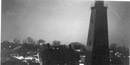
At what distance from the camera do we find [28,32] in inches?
116

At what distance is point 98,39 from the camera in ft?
13.5

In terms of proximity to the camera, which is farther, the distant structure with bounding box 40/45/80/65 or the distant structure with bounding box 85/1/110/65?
the distant structure with bounding box 85/1/110/65

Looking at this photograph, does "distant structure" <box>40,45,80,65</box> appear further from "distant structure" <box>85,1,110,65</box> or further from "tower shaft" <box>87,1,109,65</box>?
"tower shaft" <box>87,1,109,65</box>

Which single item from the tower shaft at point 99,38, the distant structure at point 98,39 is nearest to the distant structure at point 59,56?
the distant structure at point 98,39

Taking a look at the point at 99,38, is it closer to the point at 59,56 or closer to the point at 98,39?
the point at 98,39

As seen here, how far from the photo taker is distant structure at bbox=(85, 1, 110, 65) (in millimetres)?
3645

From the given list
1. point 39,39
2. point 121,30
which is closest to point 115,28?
point 121,30

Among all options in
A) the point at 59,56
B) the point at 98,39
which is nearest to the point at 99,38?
the point at 98,39

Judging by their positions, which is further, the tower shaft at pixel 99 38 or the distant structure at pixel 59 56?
the tower shaft at pixel 99 38

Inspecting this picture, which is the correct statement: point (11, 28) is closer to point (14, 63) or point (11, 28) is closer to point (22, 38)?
point (22, 38)

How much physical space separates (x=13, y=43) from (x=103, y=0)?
1818mm

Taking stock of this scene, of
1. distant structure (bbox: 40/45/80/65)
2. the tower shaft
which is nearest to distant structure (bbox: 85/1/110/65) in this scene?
the tower shaft

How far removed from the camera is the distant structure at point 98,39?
3.64m

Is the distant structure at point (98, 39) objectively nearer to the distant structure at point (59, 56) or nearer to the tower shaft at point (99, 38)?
the tower shaft at point (99, 38)
